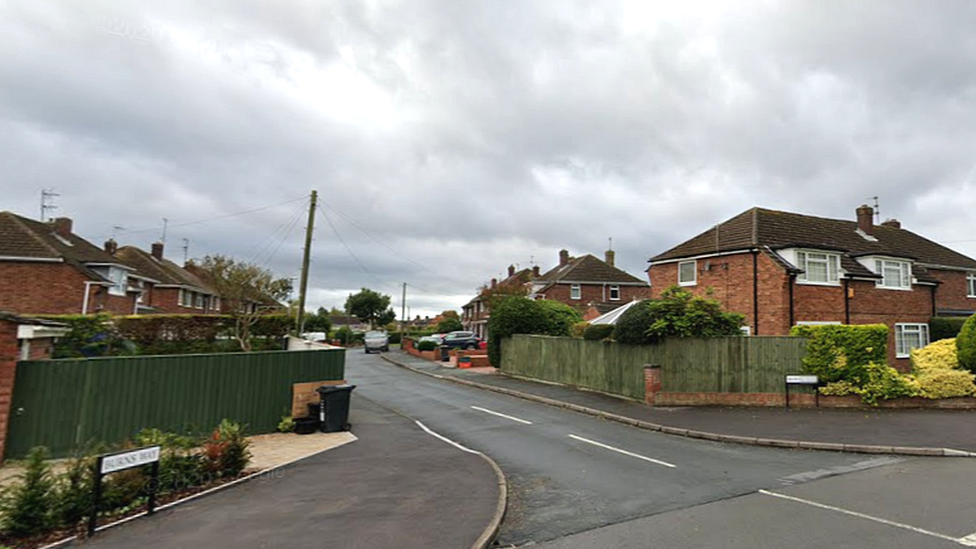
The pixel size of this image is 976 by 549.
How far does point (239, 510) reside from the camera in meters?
6.51

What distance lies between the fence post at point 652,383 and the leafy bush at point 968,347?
9113 mm

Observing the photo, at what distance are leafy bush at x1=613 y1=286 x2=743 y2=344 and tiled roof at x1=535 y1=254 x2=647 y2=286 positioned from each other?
29355 mm

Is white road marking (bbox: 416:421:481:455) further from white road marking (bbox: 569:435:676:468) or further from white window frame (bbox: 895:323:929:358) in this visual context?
white window frame (bbox: 895:323:929:358)

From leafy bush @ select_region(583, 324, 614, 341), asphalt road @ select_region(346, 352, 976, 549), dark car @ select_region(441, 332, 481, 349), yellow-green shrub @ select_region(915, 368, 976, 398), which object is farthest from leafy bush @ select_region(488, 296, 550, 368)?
yellow-green shrub @ select_region(915, 368, 976, 398)

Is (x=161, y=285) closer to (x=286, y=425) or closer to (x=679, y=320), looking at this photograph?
(x=286, y=425)

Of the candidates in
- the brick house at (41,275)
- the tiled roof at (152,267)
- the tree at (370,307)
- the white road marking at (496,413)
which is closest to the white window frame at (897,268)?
the white road marking at (496,413)

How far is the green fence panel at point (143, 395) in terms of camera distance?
29.8 feet

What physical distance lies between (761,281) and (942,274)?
55.6ft

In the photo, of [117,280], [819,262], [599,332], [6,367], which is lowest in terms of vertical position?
[6,367]

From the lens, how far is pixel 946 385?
14289 mm

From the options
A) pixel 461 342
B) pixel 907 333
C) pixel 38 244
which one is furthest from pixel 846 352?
pixel 38 244

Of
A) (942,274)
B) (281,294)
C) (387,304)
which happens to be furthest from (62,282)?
(387,304)

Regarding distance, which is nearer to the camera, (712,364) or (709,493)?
(709,493)

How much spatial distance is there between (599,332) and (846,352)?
8.04m
